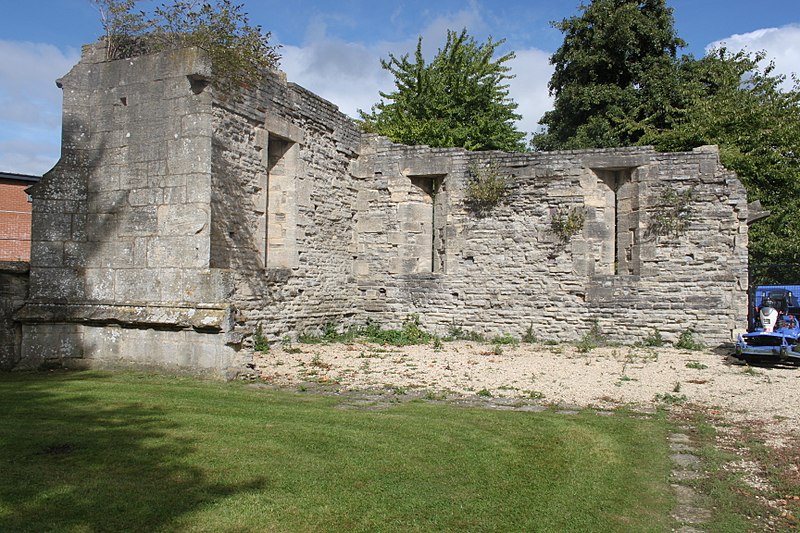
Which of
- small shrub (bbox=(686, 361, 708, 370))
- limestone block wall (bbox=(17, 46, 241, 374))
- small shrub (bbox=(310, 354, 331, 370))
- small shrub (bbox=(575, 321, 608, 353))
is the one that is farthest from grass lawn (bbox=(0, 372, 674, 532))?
small shrub (bbox=(575, 321, 608, 353))

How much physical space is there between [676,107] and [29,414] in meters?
24.1

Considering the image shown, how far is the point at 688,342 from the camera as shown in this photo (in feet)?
44.0

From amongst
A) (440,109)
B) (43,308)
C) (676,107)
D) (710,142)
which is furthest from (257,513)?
(676,107)

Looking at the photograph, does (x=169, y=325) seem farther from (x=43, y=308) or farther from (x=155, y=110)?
(x=155, y=110)

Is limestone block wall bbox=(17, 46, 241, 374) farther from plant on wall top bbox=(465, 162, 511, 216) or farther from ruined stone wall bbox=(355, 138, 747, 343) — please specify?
plant on wall top bbox=(465, 162, 511, 216)

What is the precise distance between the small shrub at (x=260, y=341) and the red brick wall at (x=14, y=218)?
1669 centimetres

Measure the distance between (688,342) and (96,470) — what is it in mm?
11829

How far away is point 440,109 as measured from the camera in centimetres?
2475

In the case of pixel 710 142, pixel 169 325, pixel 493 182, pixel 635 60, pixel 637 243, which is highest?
pixel 635 60

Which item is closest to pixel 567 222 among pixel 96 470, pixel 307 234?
pixel 307 234

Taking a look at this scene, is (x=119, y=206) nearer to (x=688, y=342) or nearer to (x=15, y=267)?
(x=15, y=267)

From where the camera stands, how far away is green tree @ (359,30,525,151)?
2472 cm

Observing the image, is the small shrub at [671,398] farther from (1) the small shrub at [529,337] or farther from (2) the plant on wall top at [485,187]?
(2) the plant on wall top at [485,187]

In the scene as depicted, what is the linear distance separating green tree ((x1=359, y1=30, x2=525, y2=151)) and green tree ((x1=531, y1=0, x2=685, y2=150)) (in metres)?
2.48
